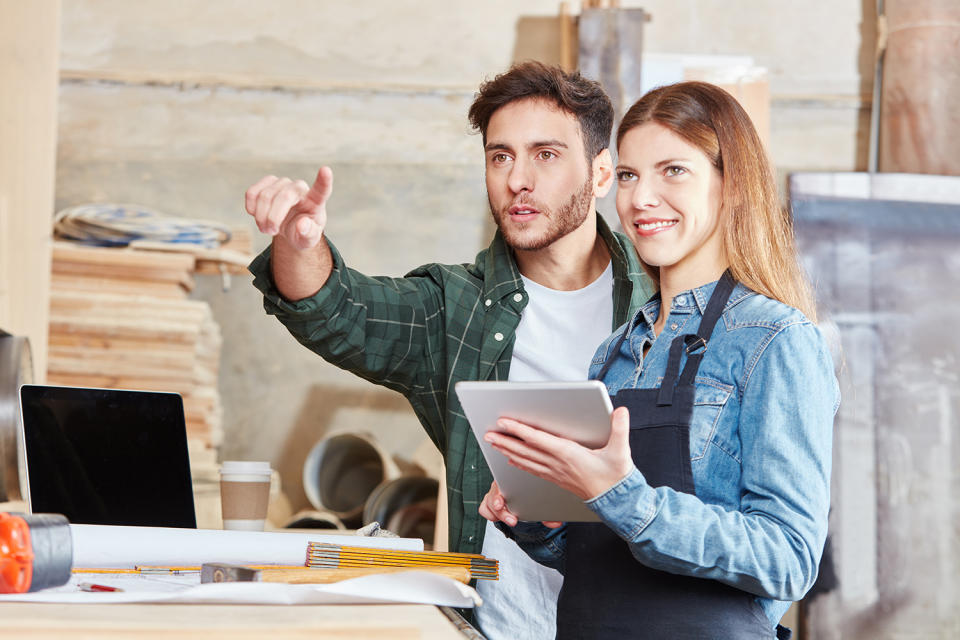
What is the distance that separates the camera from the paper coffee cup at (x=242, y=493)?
1.85m

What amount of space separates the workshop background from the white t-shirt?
9.35ft

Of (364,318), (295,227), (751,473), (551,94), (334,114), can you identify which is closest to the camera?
(751,473)

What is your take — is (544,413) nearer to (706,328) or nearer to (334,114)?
(706,328)

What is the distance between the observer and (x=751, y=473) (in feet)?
4.50

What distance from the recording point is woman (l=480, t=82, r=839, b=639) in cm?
129

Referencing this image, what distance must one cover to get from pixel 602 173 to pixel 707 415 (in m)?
1.41

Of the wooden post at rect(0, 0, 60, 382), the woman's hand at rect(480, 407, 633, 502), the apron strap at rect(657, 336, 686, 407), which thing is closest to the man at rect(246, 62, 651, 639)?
the apron strap at rect(657, 336, 686, 407)

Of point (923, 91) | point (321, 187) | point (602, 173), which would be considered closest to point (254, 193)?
point (321, 187)

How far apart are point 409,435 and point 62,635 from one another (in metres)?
4.42

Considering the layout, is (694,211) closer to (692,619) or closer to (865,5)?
(692,619)

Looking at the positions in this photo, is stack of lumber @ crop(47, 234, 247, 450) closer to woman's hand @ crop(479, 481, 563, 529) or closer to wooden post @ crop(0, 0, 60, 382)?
wooden post @ crop(0, 0, 60, 382)

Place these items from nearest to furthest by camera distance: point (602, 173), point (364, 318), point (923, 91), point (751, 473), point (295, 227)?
1. point (751, 473)
2. point (295, 227)
3. point (364, 318)
4. point (602, 173)
5. point (923, 91)

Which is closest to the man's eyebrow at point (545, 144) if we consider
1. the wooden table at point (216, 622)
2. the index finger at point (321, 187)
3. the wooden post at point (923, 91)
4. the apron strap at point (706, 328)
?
the index finger at point (321, 187)

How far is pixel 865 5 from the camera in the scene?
550 centimetres
